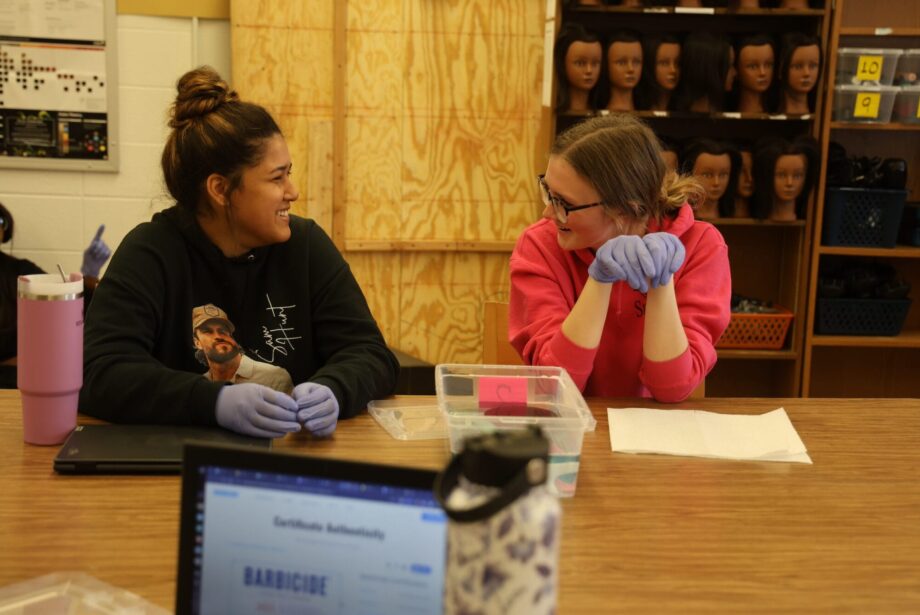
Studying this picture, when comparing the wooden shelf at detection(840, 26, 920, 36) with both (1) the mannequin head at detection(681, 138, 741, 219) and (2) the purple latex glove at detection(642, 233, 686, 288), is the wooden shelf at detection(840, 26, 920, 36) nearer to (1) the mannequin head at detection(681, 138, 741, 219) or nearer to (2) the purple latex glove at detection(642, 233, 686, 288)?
(1) the mannequin head at detection(681, 138, 741, 219)

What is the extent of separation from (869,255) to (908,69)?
26.7 inches

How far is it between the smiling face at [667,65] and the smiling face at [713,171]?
0.28 metres

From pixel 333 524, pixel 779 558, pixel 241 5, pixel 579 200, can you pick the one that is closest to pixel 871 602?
pixel 779 558

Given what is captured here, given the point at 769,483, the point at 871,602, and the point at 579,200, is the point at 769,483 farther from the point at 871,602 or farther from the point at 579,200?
the point at 579,200

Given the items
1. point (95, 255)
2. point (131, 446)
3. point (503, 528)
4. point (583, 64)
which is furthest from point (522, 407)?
point (583, 64)

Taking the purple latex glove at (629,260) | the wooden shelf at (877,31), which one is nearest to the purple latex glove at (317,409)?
the purple latex glove at (629,260)

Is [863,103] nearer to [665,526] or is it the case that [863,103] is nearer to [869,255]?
[869,255]

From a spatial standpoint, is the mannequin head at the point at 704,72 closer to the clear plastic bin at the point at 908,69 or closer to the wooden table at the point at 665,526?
the clear plastic bin at the point at 908,69

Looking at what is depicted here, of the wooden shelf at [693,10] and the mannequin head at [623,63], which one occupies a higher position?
the wooden shelf at [693,10]

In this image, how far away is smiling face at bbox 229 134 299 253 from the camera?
1.77 metres

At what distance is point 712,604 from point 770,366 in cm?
310

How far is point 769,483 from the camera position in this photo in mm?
1350

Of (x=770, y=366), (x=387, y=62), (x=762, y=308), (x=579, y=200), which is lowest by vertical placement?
(x=770, y=366)

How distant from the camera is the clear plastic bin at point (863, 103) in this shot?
346 centimetres
